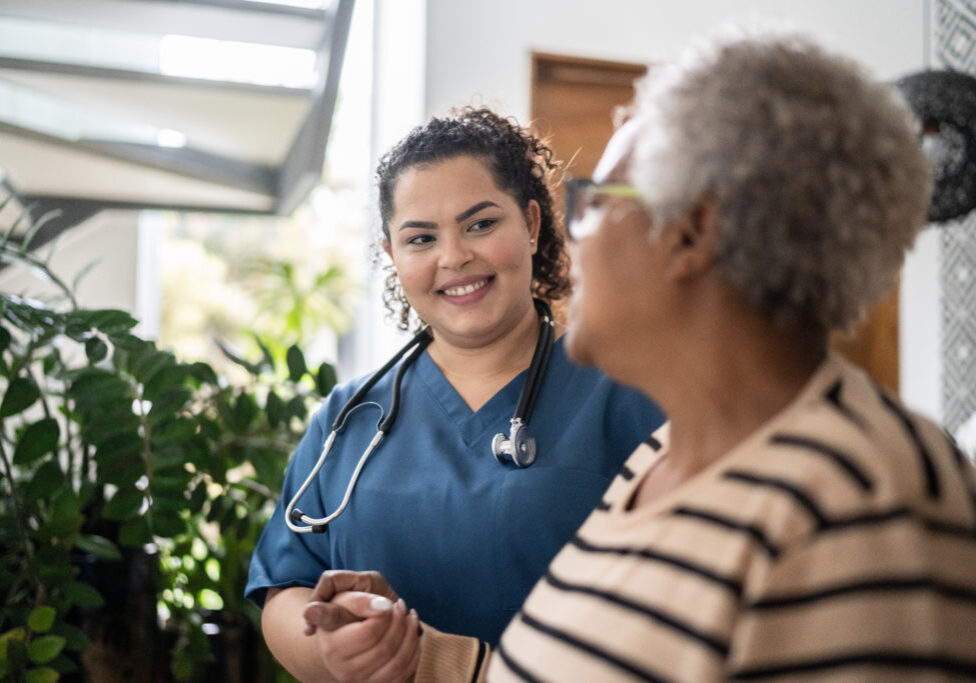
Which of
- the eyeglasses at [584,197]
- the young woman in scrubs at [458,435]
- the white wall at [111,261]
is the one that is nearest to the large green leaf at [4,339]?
the young woman in scrubs at [458,435]

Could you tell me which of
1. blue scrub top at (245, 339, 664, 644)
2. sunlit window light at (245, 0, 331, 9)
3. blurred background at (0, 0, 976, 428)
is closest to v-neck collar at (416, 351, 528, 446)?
blue scrub top at (245, 339, 664, 644)

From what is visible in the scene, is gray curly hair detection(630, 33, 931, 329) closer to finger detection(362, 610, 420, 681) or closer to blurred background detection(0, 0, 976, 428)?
blurred background detection(0, 0, 976, 428)

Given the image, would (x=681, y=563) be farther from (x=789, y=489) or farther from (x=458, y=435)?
(x=458, y=435)

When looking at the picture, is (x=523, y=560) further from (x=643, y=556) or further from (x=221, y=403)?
(x=221, y=403)

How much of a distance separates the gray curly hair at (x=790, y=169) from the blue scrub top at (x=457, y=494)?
0.53 m

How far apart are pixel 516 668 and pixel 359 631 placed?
1.11 feet

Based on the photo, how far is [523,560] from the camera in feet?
3.46

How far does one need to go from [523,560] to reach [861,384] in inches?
21.8

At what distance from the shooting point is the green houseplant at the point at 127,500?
1.45 metres

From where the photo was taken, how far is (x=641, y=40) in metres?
3.14

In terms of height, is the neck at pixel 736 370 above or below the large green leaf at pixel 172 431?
above

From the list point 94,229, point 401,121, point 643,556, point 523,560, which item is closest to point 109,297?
point 94,229

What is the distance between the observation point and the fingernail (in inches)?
36.3

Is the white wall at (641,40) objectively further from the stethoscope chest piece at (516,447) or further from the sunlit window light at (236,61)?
the stethoscope chest piece at (516,447)
